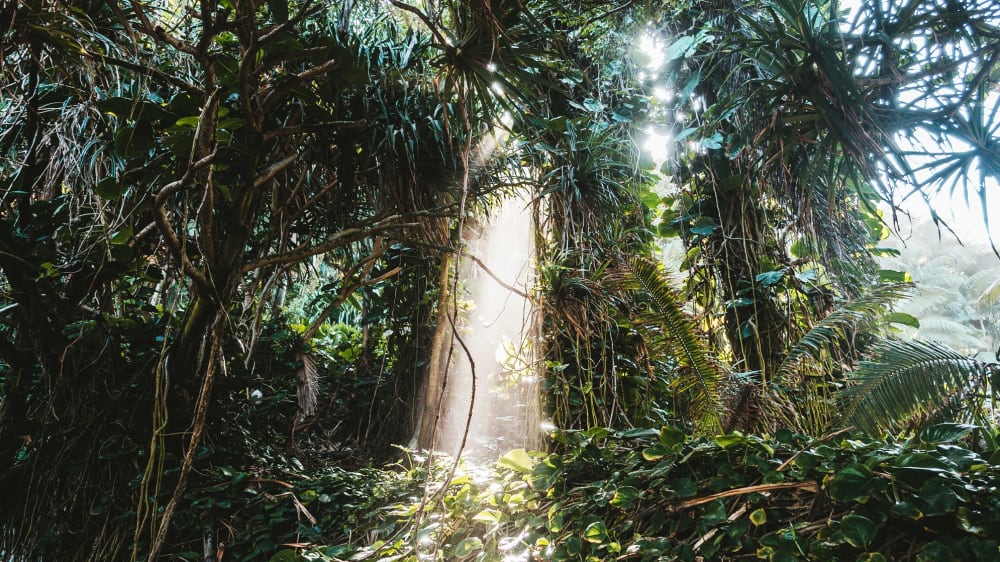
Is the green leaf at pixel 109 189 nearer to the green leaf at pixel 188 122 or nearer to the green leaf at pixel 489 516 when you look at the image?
the green leaf at pixel 188 122

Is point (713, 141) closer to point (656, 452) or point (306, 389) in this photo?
point (656, 452)

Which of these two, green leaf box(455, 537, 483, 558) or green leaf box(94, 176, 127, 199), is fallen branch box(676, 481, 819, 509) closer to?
green leaf box(455, 537, 483, 558)

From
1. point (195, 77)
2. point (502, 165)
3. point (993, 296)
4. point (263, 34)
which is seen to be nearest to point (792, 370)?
point (502, 165)

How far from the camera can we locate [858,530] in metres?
1.04

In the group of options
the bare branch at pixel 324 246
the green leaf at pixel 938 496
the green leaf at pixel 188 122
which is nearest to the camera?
the green leaf at pixel 938 496

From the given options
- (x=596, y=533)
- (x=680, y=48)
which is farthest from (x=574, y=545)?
(x=680, y=48)

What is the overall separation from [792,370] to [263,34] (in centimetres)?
245

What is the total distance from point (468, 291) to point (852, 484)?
2.74 meters

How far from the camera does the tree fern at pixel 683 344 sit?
1958 millimetres

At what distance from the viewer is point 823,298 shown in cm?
307

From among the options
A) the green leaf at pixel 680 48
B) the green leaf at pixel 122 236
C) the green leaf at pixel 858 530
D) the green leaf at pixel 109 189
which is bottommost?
the green leaf at pixel 858 530

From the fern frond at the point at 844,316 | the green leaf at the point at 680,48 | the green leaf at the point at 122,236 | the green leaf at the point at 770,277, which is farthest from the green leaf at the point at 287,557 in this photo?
the green leaf at the point at 680,48

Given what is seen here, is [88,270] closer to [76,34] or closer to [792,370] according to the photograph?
[76,34]

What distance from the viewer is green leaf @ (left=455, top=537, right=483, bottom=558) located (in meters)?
1.58
